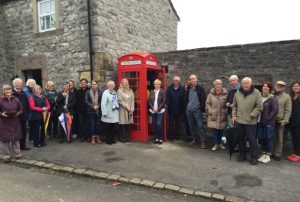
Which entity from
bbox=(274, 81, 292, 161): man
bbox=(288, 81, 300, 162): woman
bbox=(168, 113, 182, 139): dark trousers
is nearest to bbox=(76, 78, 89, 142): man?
bbox=(168, 113, 182, 139): dark trousers

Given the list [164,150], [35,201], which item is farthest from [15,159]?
[164,150]

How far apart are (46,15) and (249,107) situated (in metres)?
7.58

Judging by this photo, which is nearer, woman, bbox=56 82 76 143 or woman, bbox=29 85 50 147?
woman, bbox=29 85 50 147

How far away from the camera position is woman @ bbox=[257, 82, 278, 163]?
5752 millimetres

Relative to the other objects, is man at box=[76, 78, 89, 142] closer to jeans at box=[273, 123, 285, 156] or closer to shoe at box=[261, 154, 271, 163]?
shoe at box=[261, 154, 271, 163]

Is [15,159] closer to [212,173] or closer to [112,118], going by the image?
[112,118]

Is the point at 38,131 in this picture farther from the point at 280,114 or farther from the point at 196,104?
the point at 280,114

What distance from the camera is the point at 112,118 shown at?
23.9 feet

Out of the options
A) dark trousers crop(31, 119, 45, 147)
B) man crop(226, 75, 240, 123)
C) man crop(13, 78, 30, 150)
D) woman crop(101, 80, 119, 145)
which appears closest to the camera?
man crop(226, 75, 240, 123)

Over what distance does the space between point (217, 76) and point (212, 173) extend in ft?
11.6

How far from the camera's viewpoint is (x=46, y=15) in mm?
9156

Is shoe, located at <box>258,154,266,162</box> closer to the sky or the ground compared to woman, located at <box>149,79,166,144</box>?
closer to the ground

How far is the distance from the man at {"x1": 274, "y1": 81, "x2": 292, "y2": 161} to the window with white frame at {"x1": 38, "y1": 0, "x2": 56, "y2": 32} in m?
7.50

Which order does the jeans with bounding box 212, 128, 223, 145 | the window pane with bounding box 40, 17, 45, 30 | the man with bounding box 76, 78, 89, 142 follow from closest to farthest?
the jeans with bounding box 212, 128, 223, 145 → the man with bounding box 76, 78, 89, 142 → the window pane with bounding box 40, 17, 45, 30
